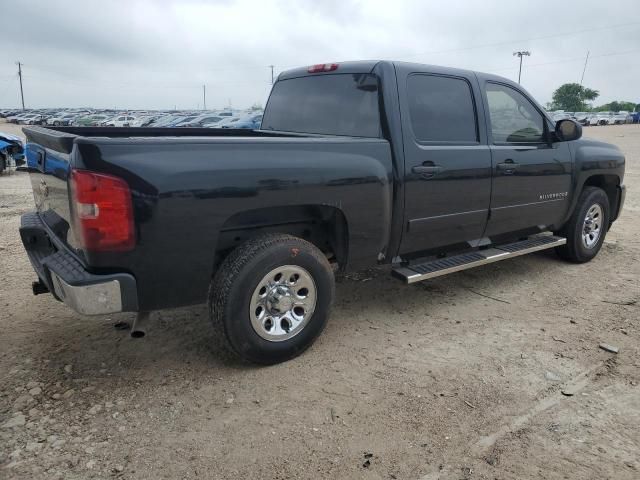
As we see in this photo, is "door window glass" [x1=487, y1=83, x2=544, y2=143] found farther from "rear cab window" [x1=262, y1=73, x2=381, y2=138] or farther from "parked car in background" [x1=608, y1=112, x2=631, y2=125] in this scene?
"parked car in background" [x1=608, y1=112, x2=631, y2=125]

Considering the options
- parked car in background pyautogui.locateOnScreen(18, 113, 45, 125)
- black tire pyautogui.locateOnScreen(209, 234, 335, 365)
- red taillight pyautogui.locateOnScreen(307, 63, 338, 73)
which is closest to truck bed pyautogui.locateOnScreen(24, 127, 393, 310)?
black tire pyautogui.locateOnScreen(209, 234, 335, 365)

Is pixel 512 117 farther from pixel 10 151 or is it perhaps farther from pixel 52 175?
pixel 10 151

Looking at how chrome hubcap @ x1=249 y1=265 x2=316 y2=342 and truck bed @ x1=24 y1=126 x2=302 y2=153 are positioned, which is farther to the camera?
chrome hubcap @ x1=249 y1=265 x2=316 y2=342

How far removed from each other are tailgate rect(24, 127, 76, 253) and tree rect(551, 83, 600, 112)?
3926 inches

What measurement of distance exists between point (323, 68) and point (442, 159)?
125cm

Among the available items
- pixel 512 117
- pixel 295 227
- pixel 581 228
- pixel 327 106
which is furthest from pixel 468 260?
pixel 581 228

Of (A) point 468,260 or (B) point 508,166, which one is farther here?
(B) point 508,166

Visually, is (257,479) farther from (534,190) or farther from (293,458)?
(534,190)

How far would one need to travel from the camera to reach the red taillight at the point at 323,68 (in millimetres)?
4191

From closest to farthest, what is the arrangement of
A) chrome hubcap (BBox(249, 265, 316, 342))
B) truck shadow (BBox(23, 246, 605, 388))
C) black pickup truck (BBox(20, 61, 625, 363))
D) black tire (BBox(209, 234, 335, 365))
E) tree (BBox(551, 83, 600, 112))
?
black pickup truck (BBox(20, 61, 625, 363))
black tire (BBox(209, 234, 335, 365))
chrome hubcap (BBox(249, 265, 316, 342))
truck shadow (BBox(23, 246, 605, 388))
tree (BBox(551, 83, 600, 112))

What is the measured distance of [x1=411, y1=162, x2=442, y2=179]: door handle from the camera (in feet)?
12.4

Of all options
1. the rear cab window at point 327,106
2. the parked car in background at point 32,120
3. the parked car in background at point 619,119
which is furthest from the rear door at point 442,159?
the parked car in background at point 619,119

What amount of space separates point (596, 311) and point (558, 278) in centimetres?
88

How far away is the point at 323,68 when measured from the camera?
428 cm
